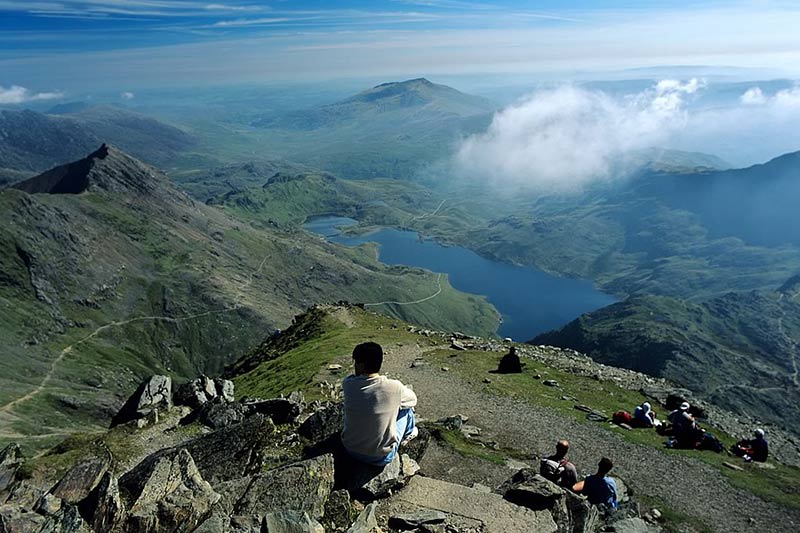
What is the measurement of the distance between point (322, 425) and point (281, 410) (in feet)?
19.3

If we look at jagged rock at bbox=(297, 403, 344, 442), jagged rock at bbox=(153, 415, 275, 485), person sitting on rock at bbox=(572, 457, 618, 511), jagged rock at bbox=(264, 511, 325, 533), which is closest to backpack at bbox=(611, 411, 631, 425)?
person sitting on rock at bbox=(572, 457, 618, 511)

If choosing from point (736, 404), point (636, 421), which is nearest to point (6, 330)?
point (636, 421)

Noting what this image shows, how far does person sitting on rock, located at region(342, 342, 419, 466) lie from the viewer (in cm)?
1399

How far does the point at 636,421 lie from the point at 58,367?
634ft

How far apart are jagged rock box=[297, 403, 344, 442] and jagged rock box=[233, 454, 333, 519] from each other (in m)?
6.02

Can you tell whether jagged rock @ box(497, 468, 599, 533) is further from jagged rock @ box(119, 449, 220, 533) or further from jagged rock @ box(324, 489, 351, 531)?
jagged rock @ box(119, 449, 220, 533)

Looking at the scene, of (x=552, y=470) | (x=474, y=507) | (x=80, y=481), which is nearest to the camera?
(x=80, y=481)

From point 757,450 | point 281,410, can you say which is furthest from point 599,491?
point 281,410

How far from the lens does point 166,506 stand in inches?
510

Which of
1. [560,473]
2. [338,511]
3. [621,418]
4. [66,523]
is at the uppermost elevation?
[66,523]

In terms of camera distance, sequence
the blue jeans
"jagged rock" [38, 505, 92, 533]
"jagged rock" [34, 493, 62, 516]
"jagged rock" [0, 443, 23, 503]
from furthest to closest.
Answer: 1. "jagged rock" [0, 443, 23, 503]
2. the blue jeans
3. "jagged rock" [34, 493, 62, 516]
4. "jagged rock" [38, 505, 92, 533]

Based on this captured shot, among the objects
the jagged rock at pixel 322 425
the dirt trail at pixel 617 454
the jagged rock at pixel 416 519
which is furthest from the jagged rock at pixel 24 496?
the dirt trail at pixel 617 454

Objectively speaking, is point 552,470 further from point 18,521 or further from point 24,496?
point 24,496

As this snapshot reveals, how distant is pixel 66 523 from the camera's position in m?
11.7
